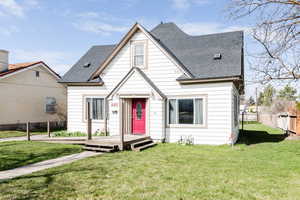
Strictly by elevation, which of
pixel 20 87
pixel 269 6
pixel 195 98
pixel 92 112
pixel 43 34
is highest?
pixel 43 34

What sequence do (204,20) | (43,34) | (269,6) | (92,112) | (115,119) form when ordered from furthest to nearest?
1. (43,34)
2. (92,112)
3. (115,119)
4. (204,20)
5. (269,6)

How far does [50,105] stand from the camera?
2027cm

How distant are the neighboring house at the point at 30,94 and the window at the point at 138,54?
1107 centimetres

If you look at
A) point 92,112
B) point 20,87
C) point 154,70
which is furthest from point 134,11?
point 20,87

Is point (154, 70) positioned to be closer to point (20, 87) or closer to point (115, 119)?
point (115, 119)

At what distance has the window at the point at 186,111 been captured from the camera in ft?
35.5

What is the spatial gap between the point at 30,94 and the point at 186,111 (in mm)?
14550

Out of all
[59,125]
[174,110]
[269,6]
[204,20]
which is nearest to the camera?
[269,6]

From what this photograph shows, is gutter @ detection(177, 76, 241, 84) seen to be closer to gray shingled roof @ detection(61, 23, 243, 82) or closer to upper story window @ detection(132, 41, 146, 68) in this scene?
gray shingled roof @ detection(61, 23, 243, 82)

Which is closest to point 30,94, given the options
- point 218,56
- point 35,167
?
point 35,167

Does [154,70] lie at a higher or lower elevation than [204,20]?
lower

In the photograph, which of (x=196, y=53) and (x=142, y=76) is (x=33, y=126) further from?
(x=196, y=53)

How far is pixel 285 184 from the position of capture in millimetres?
4918

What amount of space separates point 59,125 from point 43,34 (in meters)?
8.80
